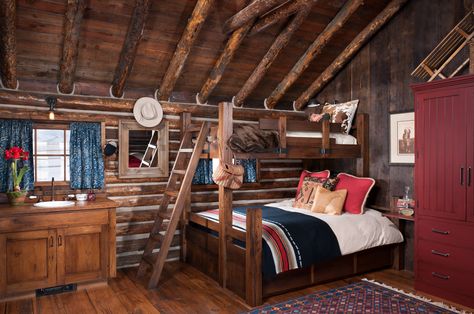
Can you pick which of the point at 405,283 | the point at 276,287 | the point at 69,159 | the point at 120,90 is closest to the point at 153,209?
the point at 69,159

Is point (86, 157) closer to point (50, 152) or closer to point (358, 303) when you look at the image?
point (50, 152)

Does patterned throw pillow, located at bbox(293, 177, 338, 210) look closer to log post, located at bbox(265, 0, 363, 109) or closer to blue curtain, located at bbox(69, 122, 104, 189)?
log post, located at bbox(265, 0, 363, 109)

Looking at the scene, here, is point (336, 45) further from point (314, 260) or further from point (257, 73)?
point (314, 260)

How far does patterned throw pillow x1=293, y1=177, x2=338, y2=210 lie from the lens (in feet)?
16.5

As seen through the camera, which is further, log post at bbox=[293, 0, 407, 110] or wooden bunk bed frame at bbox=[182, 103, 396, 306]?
log post at bbox=[293, 0, 407, 110]

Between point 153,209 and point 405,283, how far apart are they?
3.22 m

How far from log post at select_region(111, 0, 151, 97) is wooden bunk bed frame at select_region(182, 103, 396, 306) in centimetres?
102

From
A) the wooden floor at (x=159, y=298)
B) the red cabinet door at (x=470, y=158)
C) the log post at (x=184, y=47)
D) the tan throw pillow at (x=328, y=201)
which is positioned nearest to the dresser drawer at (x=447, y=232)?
the red cabinet door at (x=470, y=158)

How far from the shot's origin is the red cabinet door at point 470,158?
144 inches

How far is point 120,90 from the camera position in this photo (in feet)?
16.3

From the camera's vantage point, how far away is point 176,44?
15.7 feet

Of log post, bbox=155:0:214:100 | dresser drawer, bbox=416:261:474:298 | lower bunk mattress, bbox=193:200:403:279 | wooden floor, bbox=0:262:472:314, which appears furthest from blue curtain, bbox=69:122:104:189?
dresser drawer, bbox=416:261:474:298

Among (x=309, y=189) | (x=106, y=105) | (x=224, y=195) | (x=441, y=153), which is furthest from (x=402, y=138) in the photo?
(x=106, y=105)

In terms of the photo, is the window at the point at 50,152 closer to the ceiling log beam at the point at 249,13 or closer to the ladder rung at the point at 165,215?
the ladder rung at the point at 165,215
